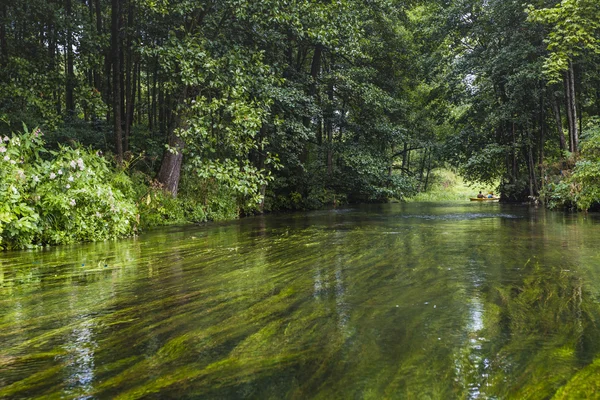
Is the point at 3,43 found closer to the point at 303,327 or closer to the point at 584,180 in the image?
the point at 303,327

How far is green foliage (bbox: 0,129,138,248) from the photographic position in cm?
563

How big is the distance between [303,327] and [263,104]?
961 centimetres

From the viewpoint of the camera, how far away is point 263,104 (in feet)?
37.4

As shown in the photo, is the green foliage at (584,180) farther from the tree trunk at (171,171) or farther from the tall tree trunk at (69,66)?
the tall tree trunk at (69,66)

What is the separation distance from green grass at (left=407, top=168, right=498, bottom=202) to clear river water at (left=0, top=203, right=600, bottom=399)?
29.0m

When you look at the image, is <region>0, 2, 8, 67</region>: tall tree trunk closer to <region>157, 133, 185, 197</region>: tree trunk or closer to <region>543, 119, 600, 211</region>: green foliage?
<region>157, 133, 185, 197</region>: tree trunk

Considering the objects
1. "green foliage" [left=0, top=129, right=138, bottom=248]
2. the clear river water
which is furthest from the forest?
the clear river water

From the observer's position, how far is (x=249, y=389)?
1646 millimetres

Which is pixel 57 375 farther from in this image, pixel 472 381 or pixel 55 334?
pixel 472 381

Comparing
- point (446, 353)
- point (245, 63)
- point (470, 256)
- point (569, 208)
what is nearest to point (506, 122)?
point (569, 208)

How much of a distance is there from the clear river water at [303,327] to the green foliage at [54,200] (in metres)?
1.01

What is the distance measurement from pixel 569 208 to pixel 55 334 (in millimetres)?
15273

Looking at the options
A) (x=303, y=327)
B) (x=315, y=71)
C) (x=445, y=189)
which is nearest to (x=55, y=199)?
(x=303, y=327)

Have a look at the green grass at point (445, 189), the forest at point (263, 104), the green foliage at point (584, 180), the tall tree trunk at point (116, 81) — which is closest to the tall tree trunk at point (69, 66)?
the forest at point (263, 104)
